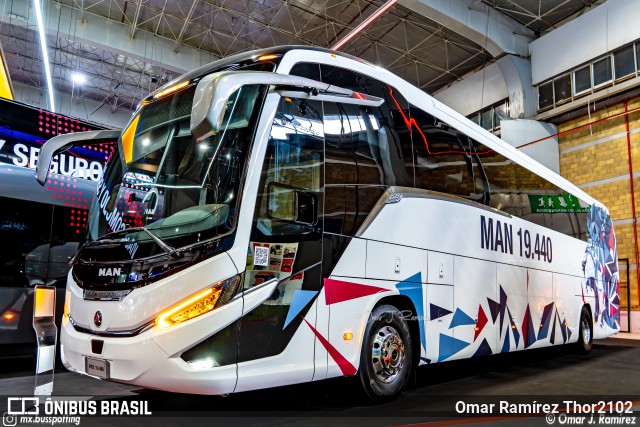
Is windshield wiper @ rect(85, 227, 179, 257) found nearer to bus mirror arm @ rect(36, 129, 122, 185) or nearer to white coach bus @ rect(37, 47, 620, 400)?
white coach bus @ rect(37, 47, 620, 400)

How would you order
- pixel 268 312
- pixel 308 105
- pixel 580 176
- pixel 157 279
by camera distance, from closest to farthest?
pixel 157 279 < pixel 268 312 < pixel 308 105 < pixel 580 176

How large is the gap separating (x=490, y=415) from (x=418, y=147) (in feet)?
9.27

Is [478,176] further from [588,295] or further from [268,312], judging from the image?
[588,295]

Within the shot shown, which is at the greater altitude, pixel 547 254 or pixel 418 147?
pixel 418 147

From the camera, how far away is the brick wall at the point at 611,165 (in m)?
16.8

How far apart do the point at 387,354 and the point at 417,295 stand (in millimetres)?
769

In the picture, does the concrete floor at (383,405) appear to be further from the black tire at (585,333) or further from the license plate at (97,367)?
the black tire at (585,333)

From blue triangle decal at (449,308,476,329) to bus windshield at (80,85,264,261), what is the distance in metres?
3.33

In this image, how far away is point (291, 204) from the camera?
430 centimetres

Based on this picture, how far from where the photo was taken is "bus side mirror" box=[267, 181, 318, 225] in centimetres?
419

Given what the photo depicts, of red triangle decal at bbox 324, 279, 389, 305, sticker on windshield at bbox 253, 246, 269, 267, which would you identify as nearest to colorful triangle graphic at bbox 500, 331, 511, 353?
red triangle decal at bbox 324, 279, 389, 305

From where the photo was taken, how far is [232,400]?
510 cm

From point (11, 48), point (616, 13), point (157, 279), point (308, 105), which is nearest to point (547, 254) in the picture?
point (308, 105)

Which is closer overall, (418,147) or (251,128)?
(251,128)
